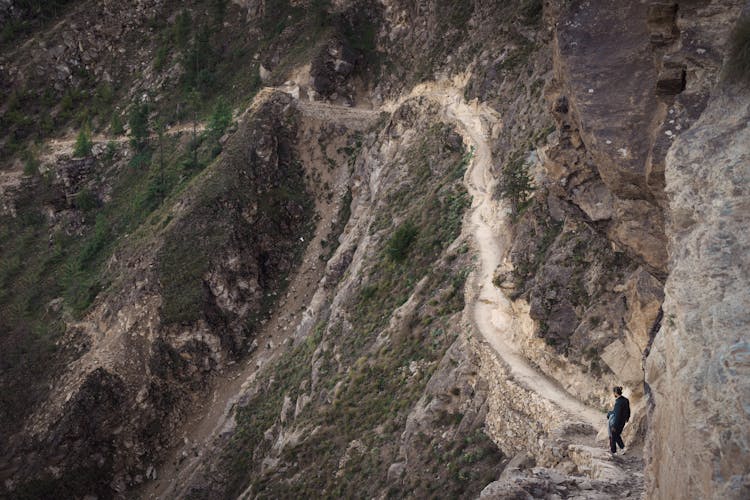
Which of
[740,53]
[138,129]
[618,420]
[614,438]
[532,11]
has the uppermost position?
[138,129]

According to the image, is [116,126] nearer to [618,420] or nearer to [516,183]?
[516,183]

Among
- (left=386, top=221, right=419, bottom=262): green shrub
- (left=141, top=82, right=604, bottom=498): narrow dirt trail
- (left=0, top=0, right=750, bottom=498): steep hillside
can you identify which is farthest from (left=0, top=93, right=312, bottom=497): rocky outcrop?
(left=386, top=221, right=419, bottom=262): green shrub

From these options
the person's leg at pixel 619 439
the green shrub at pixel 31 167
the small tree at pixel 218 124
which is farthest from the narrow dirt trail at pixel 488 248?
the green shrub at pixel 31 167

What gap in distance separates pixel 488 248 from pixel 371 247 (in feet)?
43.4

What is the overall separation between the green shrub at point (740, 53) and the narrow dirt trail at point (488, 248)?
12.1 meters

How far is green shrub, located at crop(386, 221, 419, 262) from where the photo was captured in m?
39.6

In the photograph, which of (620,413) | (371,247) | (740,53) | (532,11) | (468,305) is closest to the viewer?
(740,53)

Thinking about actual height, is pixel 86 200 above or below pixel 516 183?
above

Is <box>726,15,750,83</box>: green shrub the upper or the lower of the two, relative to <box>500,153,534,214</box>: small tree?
upper

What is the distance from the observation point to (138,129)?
2891 inches

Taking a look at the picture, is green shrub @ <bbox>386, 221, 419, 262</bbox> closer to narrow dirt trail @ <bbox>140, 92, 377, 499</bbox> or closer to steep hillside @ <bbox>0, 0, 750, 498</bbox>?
steep hillside @ <bbox>0, 0, 750, 498</bbox>

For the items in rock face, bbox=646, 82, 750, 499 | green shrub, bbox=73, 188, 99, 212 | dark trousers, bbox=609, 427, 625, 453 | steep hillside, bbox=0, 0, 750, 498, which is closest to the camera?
rock face, bbox=646, 82, 750, 499

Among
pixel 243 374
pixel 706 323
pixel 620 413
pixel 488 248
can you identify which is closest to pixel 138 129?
pixel 243 374

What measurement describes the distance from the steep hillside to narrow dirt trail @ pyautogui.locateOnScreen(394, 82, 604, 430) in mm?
181
